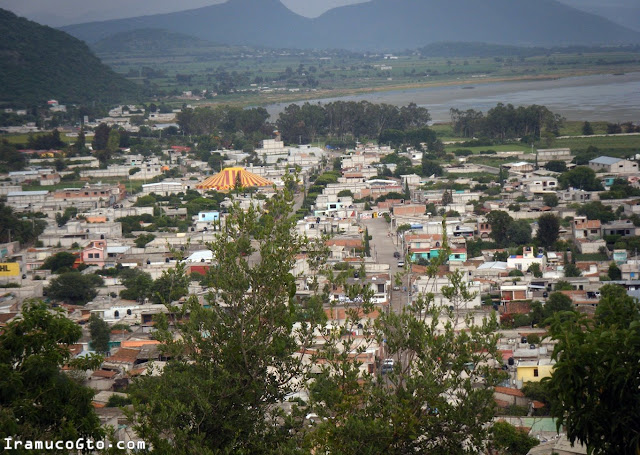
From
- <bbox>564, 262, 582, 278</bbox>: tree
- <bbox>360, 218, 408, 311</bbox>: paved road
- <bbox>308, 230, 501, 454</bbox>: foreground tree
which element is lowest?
<bbox>360, 218, 408, 311</bbox>: paved road

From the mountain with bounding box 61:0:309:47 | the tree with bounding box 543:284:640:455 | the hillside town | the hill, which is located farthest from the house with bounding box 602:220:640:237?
the mountain with bounding box 61:0:309:47

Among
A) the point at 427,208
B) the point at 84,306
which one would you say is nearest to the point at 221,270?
the point at 84,306

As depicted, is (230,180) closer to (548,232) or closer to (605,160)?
(605,160)

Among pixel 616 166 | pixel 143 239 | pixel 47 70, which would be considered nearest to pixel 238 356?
pixel 143 239

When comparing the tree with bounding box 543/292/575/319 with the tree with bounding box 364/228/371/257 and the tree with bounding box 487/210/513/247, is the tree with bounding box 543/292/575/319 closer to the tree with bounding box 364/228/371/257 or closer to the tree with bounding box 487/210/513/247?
the tree with bounding box 364/228/371/257

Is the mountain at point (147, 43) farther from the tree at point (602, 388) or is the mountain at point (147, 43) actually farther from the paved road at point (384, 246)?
the tree at point (602, 388)

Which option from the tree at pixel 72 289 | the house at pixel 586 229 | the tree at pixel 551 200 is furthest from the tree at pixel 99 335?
the tree at pixel 551 200
